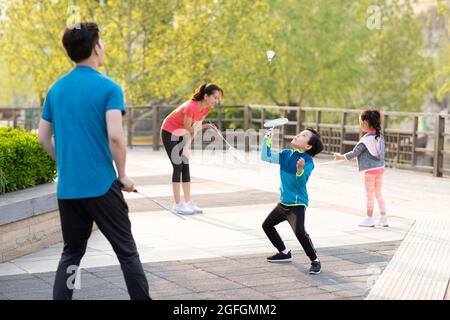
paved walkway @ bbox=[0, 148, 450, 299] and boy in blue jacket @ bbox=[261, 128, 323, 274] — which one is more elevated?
boy in blue jacket @ bbox=[261, 128, 323, 274]

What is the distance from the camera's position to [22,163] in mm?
8062

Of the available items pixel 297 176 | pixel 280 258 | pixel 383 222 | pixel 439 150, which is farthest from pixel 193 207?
pixel 439 150

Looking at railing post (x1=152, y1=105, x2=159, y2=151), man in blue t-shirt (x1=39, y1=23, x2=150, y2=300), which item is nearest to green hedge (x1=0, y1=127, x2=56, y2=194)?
man in blue t-shirt (x1=39, y1=23, x2=150, y2=300)

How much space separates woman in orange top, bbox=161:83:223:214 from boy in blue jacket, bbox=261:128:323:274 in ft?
9.22

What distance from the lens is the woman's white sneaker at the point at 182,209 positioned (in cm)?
1002

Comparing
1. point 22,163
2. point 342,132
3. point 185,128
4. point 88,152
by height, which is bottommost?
point 342,132

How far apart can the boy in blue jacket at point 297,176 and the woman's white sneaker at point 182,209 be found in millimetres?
3181

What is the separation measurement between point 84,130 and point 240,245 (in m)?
3.52

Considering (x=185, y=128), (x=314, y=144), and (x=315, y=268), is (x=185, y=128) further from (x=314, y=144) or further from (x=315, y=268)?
(x=315, y=268)

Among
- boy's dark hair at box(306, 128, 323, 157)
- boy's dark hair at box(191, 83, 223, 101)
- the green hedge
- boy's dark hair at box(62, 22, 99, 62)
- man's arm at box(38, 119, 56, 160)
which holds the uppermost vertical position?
boy's dark hair at box(62, 22, 99, 62)

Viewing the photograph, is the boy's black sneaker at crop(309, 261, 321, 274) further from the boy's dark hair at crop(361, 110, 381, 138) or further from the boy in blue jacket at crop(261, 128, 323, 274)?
the boy's dark hair at crop(361, 110, 381, 138)

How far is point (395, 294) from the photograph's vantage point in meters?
5.97

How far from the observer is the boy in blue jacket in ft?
22.1

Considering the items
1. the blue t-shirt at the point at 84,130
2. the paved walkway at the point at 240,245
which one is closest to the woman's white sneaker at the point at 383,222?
the paved walkway at the point at 240,245
